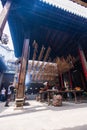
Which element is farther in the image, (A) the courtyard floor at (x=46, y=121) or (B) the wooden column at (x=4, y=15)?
(B) the wooden column at (x=4, y=15)

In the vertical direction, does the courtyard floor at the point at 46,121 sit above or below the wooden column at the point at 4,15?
below

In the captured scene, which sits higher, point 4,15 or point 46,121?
point 4,15

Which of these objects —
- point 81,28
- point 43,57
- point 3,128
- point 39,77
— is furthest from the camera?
point 39,77

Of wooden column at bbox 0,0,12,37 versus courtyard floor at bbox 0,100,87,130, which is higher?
wooden column at bbox 0,0,12,37

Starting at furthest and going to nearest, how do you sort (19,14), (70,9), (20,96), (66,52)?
(66,52)
(19,14)
(70,9)
(20,96)

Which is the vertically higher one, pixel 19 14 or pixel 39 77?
pixel 19 14

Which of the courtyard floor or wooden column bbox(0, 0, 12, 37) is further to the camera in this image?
wooden column bbox(0, 0, 12, 37)

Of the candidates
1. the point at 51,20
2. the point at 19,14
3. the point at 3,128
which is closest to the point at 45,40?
the point at 51,20

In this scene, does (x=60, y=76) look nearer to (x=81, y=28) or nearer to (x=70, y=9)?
(x=81, y=28)

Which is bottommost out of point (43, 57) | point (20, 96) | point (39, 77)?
point (20, 96)

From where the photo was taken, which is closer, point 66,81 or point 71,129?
point 71,129

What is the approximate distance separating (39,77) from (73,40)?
773cm

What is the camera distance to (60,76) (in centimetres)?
1240

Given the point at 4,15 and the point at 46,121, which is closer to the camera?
the point at 46,121
